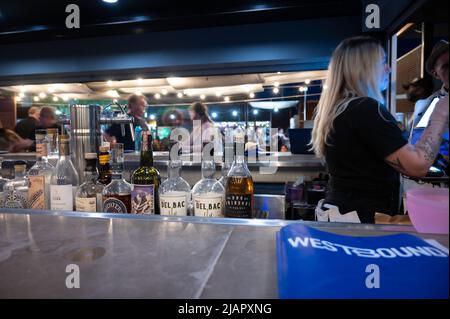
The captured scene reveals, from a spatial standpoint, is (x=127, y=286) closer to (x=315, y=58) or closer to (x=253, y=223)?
(x=253, y=223)

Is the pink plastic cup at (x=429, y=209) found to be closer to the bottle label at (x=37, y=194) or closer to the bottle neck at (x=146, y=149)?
the bottle neck at (x=146, y=149)

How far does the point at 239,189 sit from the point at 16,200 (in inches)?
23.7

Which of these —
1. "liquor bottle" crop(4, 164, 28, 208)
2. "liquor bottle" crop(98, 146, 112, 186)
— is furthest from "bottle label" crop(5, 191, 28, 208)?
"liquor bottle" crop(98, 146, 112, 186)

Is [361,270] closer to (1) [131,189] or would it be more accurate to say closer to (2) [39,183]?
(1) [131,189]

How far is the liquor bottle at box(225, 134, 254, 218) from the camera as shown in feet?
2.52

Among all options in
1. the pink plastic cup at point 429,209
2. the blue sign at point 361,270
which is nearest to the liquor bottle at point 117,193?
the blue sign at point 361,270

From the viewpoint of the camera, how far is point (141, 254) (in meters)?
0.51

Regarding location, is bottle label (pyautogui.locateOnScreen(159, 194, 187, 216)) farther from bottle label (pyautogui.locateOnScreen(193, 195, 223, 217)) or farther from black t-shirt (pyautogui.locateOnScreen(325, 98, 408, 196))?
black t-shirt (pyautogui.locateOnScreen(325, 98, 408, 196))

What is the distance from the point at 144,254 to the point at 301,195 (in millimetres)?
1637

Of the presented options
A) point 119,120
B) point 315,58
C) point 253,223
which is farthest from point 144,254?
point 315,58

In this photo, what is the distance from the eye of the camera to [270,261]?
478 mm

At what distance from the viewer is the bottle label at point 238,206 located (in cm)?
77

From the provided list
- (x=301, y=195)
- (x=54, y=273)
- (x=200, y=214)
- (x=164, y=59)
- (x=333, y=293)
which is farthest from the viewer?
(x=164, y=59)

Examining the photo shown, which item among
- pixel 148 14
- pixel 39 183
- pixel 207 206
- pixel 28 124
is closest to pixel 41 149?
pixel 39 183
